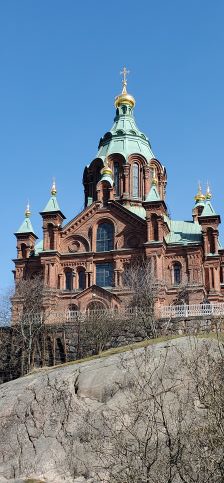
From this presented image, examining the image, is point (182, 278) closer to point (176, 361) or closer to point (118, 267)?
point (118, 267)

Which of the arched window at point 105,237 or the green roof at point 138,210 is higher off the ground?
the green roof at point 138,210

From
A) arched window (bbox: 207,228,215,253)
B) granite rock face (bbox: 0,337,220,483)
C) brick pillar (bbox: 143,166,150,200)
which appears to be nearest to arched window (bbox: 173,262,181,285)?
arched window (bbox: 207,228,215,253)

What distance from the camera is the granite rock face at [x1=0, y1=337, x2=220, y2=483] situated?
72.3 ft

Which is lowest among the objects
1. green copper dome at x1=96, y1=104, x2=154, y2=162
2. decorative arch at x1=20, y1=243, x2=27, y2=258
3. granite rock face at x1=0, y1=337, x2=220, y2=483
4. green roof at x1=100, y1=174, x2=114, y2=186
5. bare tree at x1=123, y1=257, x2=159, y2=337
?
granite rock face at x1=0, y1=337, x2=220, y2=483

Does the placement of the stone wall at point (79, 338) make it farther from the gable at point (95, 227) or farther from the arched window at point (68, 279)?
the gable at point (95, 227)

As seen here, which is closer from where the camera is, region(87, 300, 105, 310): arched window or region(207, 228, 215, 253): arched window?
region(87, 300, 105, 310): arched window

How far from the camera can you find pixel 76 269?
1972 inches

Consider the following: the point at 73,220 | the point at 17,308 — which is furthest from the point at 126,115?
the point at 17,308

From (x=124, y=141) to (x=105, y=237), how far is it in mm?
12348

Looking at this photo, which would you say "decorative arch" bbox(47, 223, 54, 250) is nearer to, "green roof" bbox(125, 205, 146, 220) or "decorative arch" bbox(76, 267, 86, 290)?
"decorative arch" bbox(76, 267, 86, 290)

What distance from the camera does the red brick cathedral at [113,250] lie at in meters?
47.5

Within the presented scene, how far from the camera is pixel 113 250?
49.4 meters

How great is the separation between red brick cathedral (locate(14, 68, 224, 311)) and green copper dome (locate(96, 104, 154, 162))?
4121 mm

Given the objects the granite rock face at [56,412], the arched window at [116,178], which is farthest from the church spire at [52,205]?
the granite rock face at [56,412]
